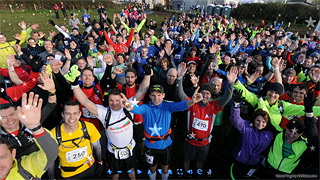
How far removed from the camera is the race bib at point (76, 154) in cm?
257

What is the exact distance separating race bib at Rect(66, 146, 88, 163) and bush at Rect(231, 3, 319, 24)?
32.3 m

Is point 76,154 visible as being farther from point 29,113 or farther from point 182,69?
point 182,69

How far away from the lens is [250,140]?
2830mm

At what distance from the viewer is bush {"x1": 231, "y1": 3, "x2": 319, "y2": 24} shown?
80.8 ft

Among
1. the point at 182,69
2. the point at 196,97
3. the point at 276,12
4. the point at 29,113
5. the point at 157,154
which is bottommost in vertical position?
the point at 157,154

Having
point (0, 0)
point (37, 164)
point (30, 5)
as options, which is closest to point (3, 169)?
point (37, 164)

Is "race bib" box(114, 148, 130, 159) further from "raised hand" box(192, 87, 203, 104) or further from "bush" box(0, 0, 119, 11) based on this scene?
"bush" box(0, 0, 119, 11)

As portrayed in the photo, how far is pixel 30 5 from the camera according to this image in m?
26.9

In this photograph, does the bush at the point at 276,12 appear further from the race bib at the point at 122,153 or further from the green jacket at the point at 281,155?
the race bib at the point at 122,153

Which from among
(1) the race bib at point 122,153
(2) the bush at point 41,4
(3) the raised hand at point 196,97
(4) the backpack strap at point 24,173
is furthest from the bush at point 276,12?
(4) the backpack strap at point 24,173

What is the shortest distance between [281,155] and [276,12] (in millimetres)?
33712

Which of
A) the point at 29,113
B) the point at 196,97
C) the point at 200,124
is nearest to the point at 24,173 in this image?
the point at 29,113

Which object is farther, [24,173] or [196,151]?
[196,151]

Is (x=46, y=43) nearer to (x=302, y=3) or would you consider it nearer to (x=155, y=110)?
(x=155, y=110)
